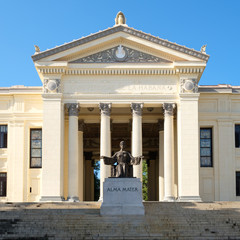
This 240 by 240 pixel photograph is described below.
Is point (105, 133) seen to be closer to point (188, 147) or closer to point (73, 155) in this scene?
point (73, 155)

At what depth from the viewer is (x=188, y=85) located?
4509 cm

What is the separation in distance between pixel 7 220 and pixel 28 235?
3010 millimetres

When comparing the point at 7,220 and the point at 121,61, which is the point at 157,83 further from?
the point at 7,220

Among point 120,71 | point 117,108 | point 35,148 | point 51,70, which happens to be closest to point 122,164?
point 120,71

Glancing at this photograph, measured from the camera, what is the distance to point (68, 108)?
4553 centimetres

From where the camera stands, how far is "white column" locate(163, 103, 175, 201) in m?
44.7

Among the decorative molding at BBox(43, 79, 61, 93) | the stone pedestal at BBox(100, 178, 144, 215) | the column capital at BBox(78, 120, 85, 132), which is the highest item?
the decorative molding at BBox(43, 79, 61, 93)

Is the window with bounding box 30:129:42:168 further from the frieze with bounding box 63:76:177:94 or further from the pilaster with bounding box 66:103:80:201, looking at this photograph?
the frieze with bounding box 63:76:177:94

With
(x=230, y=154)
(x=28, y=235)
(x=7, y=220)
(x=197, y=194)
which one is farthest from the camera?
(x=230, y=154)

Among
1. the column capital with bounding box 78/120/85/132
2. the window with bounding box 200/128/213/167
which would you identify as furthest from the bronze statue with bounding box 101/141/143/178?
the column capital with bounding box 78/120/85/132

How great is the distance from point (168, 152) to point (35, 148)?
453 inches

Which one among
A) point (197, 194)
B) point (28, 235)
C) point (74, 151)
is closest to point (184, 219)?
point (28, 235)

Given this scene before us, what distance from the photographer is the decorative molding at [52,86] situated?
45.1 m

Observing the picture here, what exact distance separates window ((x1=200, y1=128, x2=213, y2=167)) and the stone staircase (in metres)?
12.7
